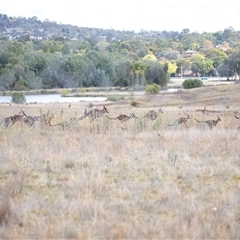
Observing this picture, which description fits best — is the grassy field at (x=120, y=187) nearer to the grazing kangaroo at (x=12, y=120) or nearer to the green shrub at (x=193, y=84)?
the grazing kangaroo at (x=12, y=120)

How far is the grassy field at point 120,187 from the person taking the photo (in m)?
5.34

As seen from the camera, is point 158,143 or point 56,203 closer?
point 56,203

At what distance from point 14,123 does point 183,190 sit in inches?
421

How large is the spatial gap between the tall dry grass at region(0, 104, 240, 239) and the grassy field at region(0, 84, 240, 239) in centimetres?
1

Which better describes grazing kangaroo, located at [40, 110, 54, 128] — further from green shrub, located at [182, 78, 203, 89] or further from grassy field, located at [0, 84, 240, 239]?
green shrub, located at [182, 78, 203, 89]

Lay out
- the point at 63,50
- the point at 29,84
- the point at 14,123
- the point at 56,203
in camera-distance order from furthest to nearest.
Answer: the point at 63,50
the point at 29,84
the point at 14,123
the point at 56,203

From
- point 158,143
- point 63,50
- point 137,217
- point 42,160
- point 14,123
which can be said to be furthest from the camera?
point 63,50

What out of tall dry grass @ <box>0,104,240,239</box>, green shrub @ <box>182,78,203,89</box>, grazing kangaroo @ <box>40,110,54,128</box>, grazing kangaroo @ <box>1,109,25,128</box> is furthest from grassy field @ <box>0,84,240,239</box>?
green shrub @ <box>182,78,203,89</box>

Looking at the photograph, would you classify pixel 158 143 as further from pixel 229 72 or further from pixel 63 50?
pixel 63 50

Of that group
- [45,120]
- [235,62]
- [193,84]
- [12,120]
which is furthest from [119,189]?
[235,62]

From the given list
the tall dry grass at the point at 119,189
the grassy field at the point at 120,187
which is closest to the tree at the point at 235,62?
the grassy field at the point at 120,187

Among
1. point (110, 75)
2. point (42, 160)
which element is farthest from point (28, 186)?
point (110, 75)

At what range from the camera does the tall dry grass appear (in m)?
5.33

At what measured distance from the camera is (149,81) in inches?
3300
